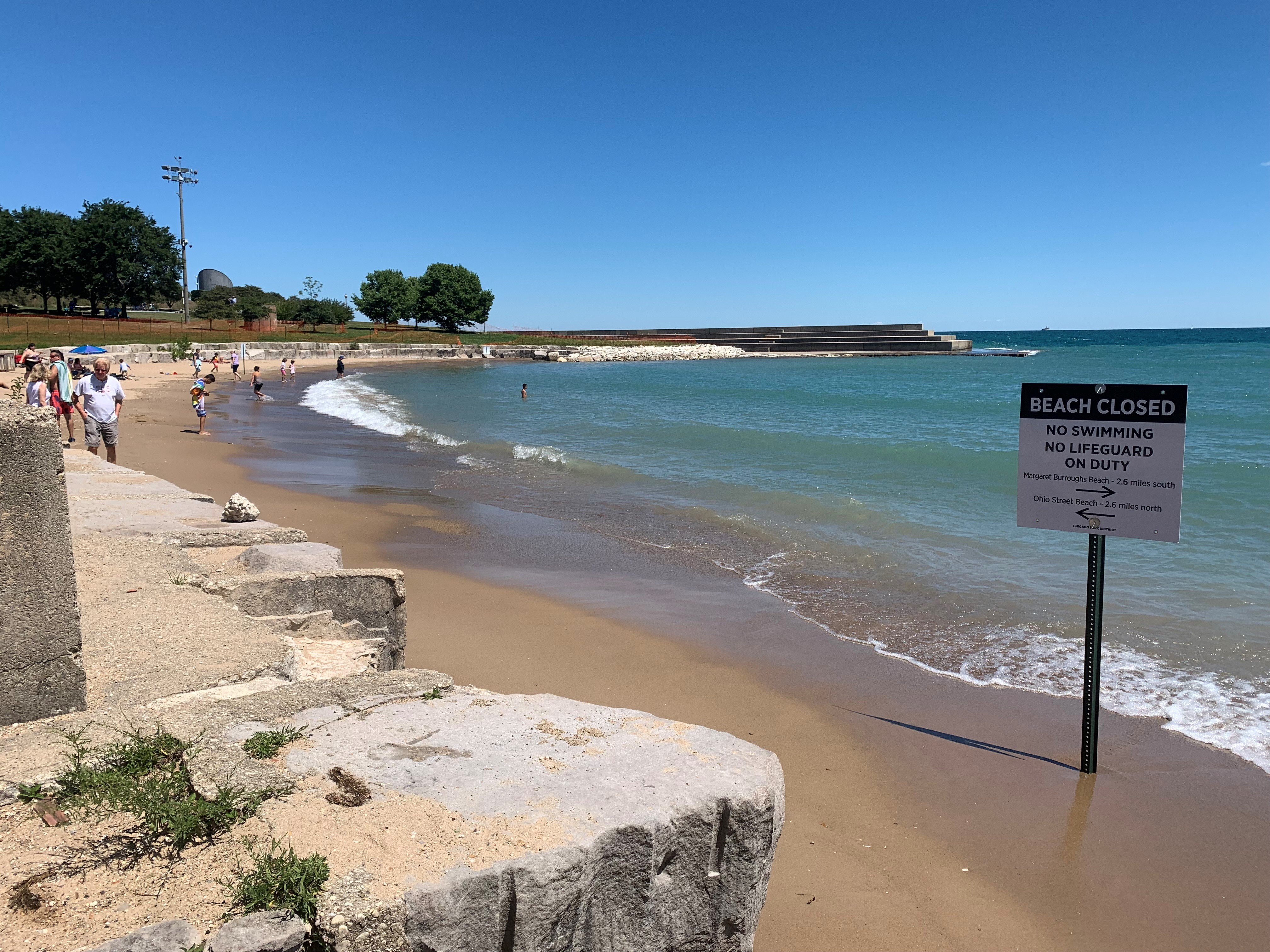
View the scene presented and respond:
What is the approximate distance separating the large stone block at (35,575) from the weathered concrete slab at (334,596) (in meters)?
1.99

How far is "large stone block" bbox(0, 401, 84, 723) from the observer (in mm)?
2955

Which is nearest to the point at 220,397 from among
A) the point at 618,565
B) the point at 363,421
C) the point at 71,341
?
the point at 363,421

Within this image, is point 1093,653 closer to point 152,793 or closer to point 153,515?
point 152,793

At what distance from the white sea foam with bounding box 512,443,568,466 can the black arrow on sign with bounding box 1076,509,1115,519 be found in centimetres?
1481

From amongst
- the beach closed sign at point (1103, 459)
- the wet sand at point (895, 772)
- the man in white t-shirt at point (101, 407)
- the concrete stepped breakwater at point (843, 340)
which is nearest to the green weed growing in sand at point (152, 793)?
the wet sand at point (895, 772)

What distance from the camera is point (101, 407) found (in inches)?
504

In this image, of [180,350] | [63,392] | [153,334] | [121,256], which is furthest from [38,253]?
[63,392]

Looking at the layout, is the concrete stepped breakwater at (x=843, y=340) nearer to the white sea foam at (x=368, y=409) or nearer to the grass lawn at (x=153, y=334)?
the grass lawn at (x=153, y=334)

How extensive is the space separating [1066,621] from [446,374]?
58.3 meters

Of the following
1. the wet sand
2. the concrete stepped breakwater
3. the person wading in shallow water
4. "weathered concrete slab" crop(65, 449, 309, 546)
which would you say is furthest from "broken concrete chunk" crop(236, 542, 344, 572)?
the concrete stepped breakwater

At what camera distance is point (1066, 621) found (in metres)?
8.09

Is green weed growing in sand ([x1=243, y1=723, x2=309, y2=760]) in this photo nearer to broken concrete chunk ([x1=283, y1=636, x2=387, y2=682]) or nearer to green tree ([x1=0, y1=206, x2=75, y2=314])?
broken concrete chunk ([x1=283, y1=636, x2=387, y2=682])

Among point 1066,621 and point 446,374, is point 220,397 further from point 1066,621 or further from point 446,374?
point 1066,621

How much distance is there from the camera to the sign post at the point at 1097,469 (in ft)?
15.1
